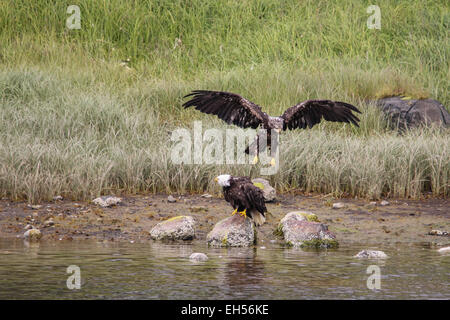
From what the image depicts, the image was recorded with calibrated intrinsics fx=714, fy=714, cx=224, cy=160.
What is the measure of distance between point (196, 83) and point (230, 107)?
507cm

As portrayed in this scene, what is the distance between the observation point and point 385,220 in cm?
853

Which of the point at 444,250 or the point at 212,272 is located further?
the point at 444,250

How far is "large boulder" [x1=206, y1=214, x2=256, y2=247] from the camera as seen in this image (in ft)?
24.3

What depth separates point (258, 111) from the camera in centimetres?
851

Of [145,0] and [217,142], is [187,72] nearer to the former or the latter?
[145,0]

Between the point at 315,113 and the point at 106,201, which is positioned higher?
the point at 315,113

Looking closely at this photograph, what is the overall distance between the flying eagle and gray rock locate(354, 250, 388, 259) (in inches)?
83.0

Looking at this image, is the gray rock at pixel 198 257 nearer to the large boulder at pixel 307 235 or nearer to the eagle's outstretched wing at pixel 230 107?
the large boulder at pixel 307 235

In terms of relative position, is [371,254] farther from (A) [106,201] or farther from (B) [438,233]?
(A) [106,201]

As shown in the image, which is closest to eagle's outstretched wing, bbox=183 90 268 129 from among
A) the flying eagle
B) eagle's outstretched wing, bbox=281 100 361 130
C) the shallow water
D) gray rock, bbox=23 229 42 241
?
the flying eagle

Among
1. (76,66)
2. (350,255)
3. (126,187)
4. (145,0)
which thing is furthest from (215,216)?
(145,0)

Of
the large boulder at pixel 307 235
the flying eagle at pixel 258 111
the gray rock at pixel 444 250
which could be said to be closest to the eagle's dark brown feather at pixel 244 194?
the large boulder at pixel 307 235

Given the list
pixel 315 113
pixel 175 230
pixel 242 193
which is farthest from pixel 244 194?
pixel 315 113
